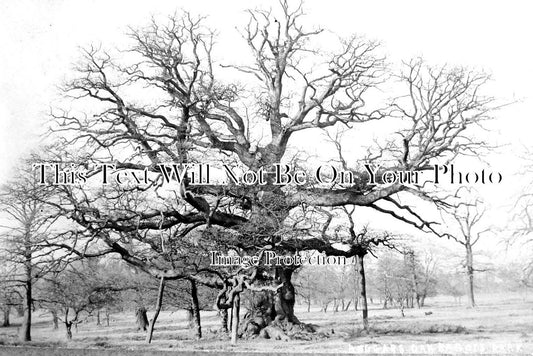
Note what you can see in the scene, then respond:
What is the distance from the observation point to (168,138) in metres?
16.6

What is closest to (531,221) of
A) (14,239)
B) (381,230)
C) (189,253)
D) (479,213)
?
(479,213)

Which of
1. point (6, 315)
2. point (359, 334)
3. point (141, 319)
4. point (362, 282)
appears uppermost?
point (362, 282)

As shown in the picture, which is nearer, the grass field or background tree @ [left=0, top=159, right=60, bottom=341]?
the grass field

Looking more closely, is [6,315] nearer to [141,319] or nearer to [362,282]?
[141,319]

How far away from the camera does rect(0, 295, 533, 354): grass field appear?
44.7 feet

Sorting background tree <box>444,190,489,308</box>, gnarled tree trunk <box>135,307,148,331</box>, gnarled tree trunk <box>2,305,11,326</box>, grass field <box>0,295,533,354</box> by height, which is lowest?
grass field <box>0,295,533,354</box>

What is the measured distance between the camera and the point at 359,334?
50.2ft

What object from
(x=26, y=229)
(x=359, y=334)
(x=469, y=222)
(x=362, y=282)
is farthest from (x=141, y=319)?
(x=469, y=222)

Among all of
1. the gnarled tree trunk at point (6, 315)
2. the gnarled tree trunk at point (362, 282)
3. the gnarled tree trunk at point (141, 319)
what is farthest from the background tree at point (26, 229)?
the gnarled tree trunk at point (362, 282)

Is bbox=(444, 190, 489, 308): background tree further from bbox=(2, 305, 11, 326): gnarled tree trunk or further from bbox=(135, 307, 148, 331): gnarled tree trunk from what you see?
bbox=(2, 305, 11, 326): gnarled tree trunk

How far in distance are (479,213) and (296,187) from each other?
5158mm

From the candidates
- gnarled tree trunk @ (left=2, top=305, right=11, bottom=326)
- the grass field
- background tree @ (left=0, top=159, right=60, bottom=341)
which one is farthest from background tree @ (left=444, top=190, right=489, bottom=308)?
gnarled tree trunk @ (left=2, top=305, right=11, bottom=326)

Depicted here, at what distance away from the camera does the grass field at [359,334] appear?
44.7 ft

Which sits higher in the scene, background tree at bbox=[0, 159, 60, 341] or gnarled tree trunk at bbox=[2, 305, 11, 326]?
background tree at bbox=[0, 159, 60, 341]
